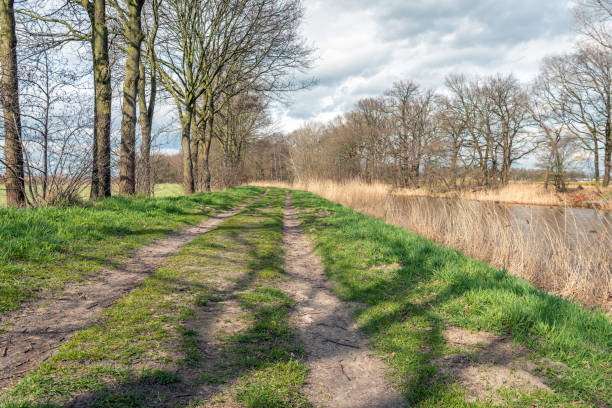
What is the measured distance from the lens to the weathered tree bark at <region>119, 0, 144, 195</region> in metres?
10.3

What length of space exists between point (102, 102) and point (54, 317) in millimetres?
7841

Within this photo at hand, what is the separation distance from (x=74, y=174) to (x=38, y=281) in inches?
184

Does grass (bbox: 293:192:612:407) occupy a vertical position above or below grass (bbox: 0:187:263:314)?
below

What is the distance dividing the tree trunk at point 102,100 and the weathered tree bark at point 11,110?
64.8 inches

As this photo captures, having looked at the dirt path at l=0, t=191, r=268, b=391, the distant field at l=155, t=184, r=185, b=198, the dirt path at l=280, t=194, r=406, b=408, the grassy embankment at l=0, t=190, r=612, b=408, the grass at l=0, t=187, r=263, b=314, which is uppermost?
the distant field at l=155, t=184, r=185, b=198

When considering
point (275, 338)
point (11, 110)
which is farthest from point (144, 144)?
point (275, 338)

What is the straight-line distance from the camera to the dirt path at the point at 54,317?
2.48 metres

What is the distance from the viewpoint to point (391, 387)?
2.62m

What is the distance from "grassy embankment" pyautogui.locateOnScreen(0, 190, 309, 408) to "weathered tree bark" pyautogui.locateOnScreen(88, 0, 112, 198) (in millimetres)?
5480

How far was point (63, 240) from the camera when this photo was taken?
16.3ft

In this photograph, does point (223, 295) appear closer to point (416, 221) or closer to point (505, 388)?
point (505, 388)

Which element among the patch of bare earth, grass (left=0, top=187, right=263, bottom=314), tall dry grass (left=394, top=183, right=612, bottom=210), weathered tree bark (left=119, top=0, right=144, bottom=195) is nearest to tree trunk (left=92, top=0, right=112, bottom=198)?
grass (left=0, top=187, right=263, bottom=314)

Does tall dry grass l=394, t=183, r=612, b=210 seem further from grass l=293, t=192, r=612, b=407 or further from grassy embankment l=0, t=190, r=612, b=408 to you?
grassy embankment l=0, t=190, r=612, b=408

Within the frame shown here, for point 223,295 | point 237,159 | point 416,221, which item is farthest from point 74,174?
→ point 237,159
